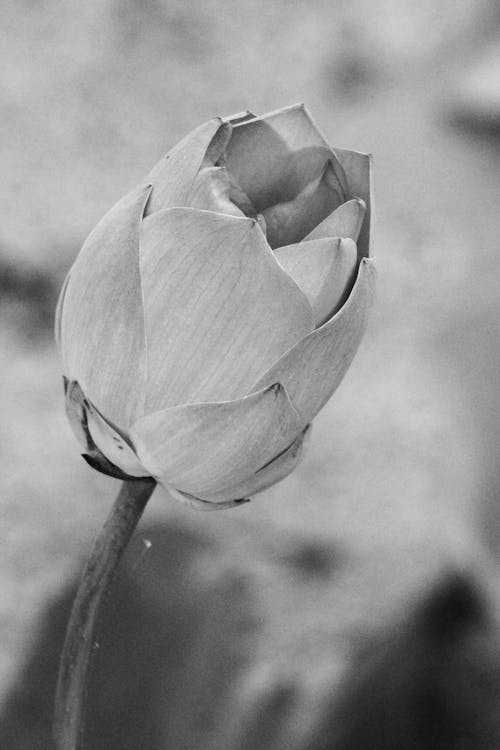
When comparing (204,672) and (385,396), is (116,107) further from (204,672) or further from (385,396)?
(204,672)

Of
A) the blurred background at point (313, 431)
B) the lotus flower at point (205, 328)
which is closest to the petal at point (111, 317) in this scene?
the lotus flower at point (205, 328)

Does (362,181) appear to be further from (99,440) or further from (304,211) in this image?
(99,440)

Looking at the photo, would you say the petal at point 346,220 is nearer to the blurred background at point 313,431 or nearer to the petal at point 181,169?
the petal at point 181,169

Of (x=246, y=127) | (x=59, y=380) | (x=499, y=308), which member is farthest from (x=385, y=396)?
(x=246, y=127)

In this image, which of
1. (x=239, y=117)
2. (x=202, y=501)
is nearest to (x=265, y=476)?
(x=202, y=501)

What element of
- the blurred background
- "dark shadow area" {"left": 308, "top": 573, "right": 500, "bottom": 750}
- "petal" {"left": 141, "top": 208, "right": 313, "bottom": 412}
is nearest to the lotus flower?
"petal" {"left": 141, "top": 208, "right": 313, "bottom": 412}

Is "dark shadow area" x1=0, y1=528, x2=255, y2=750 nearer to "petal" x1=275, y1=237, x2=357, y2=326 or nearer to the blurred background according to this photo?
the blurred background

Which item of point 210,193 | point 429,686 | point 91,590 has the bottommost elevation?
point 429,686
